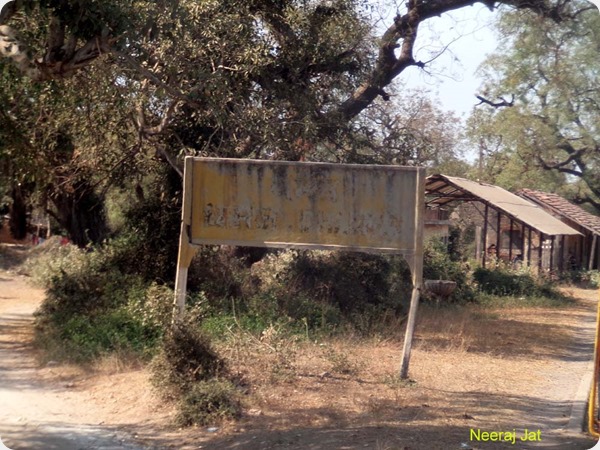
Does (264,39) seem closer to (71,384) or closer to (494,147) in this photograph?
(71,384)

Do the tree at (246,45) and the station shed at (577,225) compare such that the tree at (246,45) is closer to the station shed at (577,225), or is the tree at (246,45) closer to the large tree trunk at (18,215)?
the large tree trunk at (18,215)

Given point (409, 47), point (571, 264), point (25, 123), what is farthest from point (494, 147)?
point (25, 123)

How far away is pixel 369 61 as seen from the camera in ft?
46.9

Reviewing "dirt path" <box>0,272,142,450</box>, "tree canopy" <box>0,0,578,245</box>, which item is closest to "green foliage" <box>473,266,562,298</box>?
"tree canopy" <box>0,0,578,245</box>

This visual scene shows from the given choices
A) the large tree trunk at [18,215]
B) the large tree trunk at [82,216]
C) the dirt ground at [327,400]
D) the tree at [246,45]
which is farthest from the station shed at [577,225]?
the large tree trunk at [18,215]

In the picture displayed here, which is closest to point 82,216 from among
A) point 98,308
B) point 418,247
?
point 98,308

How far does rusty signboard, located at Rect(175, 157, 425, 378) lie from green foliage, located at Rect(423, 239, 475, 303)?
10.7 metres

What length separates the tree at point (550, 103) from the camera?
15828 mm

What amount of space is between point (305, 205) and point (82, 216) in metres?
9.76

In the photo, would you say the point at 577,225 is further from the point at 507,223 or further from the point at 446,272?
the point at 446,272

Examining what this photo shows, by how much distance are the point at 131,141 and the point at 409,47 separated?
17.5ft

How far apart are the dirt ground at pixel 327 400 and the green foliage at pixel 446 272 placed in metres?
7.10

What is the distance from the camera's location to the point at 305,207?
9.03 metres

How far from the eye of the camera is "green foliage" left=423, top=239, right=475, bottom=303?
20.0 m
